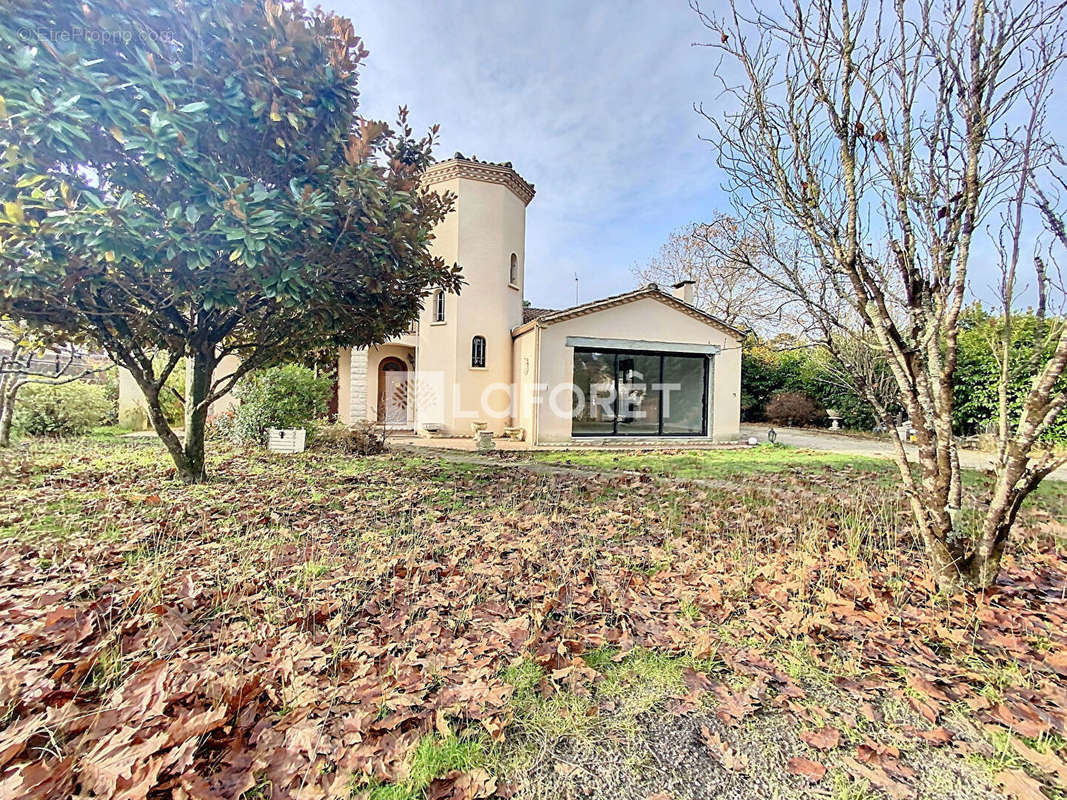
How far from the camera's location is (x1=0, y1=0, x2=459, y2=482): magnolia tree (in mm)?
3846

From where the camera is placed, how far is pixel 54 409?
11.2 m

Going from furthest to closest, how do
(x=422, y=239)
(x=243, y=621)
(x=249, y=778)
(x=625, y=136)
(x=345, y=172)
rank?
(x=625, y=136), (x=422, y=239), (x=345, y=172), (x=243, y=621), (x=249, y=778)

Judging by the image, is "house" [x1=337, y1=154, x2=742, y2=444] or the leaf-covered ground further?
"house" [x1=337, y1=154, x2=742, y2=444]

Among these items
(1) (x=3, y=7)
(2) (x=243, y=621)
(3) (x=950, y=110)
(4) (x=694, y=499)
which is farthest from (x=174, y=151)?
(4) (x=694, y=499)

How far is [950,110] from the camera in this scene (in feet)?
11.1

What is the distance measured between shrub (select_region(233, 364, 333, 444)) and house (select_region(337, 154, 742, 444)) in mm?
4620

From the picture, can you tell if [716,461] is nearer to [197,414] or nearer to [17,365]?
[197,414]

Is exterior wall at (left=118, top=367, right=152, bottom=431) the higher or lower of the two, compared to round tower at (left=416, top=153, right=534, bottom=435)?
lower

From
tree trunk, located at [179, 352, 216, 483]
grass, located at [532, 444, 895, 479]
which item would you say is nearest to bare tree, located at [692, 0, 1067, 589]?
grass, located at [532, 444, 895, 479]

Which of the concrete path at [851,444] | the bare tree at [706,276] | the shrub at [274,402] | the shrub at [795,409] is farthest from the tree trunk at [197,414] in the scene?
the shrub at [795,409]

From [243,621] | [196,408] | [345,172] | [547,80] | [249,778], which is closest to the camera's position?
[249,778]

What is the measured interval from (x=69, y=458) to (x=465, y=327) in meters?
9.85

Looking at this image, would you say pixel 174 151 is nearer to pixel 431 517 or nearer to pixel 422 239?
pixel 422 239

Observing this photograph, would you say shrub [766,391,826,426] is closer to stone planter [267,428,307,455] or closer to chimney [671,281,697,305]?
chimney [671,281,697,305]
